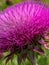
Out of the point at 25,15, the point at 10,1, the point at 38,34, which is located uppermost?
the point at 10,1

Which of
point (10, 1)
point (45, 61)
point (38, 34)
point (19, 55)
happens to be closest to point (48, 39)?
point (38, 34)

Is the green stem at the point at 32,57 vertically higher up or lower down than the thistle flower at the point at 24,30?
lower down

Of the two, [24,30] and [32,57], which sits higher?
[24,30]

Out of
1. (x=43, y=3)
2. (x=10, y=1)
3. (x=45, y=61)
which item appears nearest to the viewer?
(x=43, y=3)

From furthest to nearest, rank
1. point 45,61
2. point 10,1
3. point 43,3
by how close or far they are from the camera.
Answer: point 10,1
point 45,61
point 43,3

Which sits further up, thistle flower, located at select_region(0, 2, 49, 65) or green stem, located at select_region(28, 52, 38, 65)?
thistle flower, located at select_region(0, 2, 49, 65)

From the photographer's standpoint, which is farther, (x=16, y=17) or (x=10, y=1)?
(x=10, y=1)

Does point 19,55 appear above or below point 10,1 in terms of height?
below

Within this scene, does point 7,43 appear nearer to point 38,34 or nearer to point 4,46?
point 4,46
